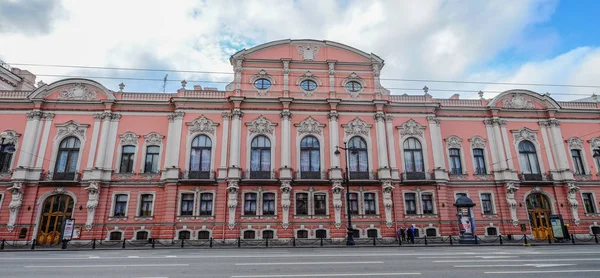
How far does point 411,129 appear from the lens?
2775cm

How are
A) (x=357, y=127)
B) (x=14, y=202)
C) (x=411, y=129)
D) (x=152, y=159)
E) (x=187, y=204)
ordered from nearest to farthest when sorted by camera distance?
(x=14, y=202), (x=187, y=204), (x=152, y=159), (x=357, y=127), (x=411, y=129)

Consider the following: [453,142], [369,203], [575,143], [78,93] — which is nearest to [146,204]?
[78,93]

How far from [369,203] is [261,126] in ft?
35.6

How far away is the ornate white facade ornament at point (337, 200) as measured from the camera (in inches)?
964

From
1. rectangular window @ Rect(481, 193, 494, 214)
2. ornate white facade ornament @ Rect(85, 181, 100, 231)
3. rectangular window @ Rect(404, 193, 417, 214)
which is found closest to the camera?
ornate white facade ornament @ Rect(85, 181, 100, 231)

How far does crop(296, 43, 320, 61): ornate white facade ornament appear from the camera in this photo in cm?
2921

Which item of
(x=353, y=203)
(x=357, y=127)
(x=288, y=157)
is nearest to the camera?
(x=353, y=203)

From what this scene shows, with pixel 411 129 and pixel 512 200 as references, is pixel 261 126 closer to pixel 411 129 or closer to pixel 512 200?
pixel 411 129

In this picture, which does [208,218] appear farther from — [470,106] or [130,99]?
[470,106]

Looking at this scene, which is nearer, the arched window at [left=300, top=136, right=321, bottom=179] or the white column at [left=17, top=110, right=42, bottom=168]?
the white column at [left=17, top=110, right=42, bottom=168]

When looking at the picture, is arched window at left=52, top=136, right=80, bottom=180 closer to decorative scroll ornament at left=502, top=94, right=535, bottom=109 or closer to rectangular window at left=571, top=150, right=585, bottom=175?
decorative scroll ornament at left=502, top=94, right=535, bottom=109

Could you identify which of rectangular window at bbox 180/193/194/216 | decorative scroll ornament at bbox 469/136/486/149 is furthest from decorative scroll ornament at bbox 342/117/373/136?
rectangular window at bbox 180/193/194/216

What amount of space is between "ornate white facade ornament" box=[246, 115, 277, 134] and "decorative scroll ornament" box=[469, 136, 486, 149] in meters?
17.5

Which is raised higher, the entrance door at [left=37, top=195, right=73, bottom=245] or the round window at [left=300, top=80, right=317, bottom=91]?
the round window at [left=300, top=80, right=317, bottom=91]
